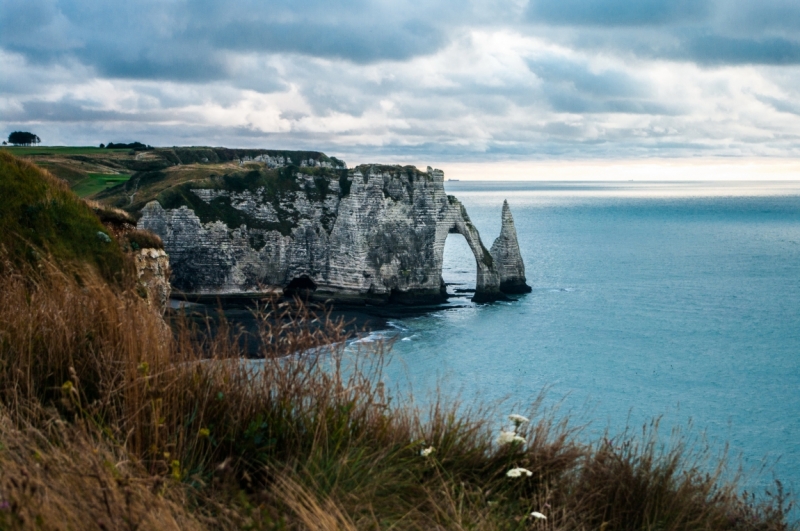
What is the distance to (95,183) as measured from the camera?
226 feet

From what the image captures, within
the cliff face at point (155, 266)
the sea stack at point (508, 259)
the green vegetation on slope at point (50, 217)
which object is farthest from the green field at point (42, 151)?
the green vegetation on slope at point (50, 217)

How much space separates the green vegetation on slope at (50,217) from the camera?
17375 millimetres

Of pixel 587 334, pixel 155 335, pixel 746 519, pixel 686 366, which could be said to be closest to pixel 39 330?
pixel 155 335

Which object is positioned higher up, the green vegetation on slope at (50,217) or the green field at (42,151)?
the green field at (42,151)

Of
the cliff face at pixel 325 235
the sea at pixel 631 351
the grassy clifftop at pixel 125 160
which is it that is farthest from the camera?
the grassy clifftop at pixel 125 160

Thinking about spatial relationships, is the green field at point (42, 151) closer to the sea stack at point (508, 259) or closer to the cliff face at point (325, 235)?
Result: the cliff face at point (325, 235)

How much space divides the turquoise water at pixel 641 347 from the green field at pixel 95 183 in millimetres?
34529

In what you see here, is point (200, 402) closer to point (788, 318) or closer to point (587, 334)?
point (587, 334)

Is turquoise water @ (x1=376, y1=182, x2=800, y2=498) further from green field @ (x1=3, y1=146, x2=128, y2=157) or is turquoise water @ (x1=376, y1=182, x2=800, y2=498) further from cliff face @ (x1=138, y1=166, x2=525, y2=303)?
green field @ (x1=3, y1=146, x2=128, y2=157)

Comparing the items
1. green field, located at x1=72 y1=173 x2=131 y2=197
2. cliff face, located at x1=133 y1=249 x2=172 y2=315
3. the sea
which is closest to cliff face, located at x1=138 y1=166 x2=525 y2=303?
the sea

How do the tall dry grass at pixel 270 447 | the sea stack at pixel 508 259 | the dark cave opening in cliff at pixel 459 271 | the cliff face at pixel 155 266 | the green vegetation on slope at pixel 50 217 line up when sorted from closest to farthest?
the tall dry grass at pixel 270 447
the green vegetation on slope at pixel 50 217
the cliff face at pixel 155 266
the sea stack at pixel 508 259
the dark cave opening in cliff at pixel 459 271

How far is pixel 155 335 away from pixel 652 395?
102 ft

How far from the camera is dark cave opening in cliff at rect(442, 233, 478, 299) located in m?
65.1

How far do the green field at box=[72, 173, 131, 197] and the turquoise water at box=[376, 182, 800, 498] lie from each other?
34529 millimetres
